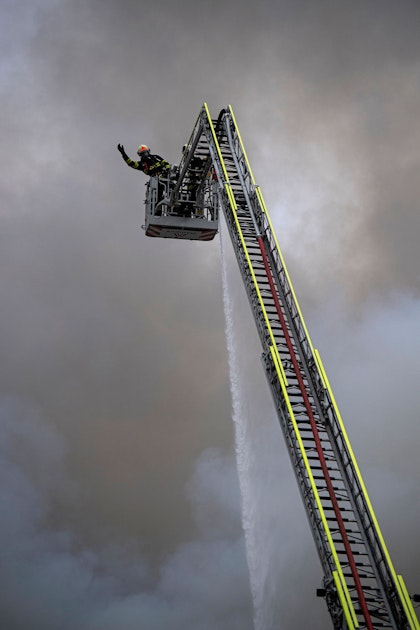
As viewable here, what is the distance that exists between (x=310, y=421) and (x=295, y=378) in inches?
66.1

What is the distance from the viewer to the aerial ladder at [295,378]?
705 inches

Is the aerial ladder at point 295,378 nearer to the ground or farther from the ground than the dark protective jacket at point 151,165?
nearer to the ground

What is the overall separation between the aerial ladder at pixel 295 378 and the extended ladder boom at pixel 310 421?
0.03 meters

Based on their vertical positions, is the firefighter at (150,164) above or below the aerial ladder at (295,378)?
above

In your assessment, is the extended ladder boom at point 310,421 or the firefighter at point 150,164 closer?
the extended ladder boom at point 310,421

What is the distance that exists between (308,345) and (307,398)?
2189 mm

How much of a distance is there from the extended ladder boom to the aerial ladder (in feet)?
0.10

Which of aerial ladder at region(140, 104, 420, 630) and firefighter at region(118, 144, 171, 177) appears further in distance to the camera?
firefighter at region(118, 144, 171, 177)

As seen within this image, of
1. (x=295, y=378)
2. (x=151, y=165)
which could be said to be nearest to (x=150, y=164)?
(x=151, y=165)

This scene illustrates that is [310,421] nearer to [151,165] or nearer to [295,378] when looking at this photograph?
[295,378]

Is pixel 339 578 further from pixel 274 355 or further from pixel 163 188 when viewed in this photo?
pixel 163 188

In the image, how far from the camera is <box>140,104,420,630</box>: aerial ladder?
1791 cm

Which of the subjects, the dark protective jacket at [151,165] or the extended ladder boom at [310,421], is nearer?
the extended ladder boom at [310,421]

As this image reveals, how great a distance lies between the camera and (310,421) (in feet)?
67.5
